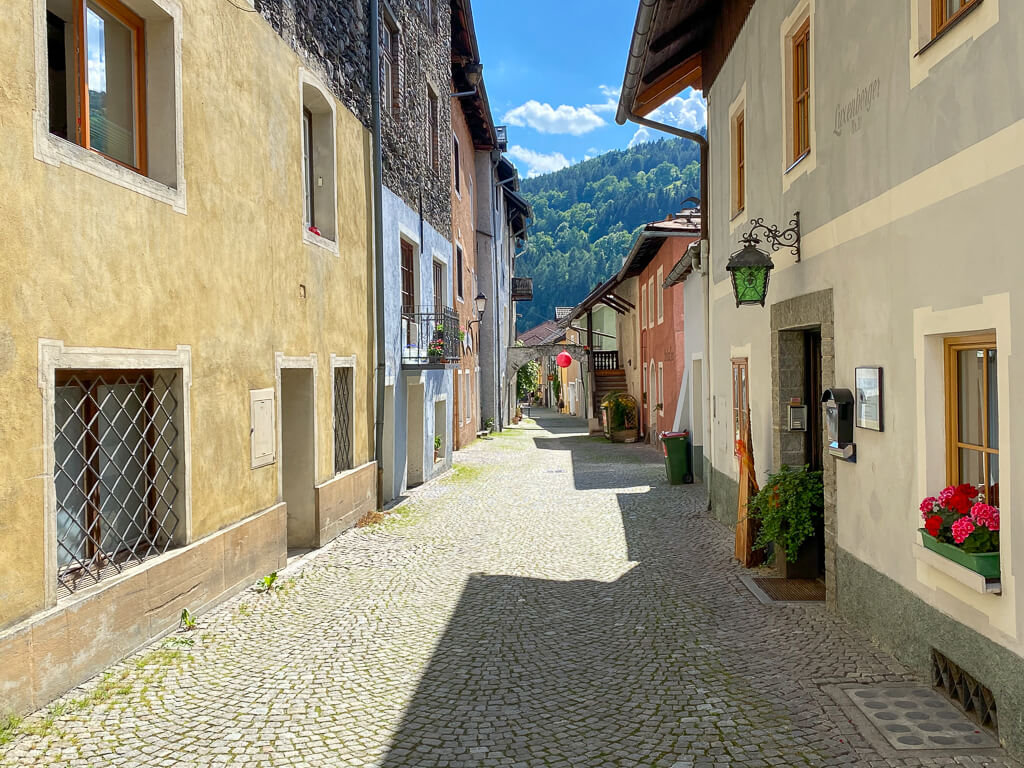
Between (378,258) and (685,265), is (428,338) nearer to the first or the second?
(378,258)

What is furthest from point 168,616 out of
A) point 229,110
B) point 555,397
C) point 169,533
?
point 555,397

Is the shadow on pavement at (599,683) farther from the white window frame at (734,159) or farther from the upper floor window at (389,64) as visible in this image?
the upper floor window at (389,64)

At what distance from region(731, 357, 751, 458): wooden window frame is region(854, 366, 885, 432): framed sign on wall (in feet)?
9.30

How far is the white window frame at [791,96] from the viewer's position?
6555 mm

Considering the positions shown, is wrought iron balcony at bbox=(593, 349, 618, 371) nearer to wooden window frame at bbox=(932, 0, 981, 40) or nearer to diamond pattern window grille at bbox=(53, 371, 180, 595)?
diamond pattern window grille at bbox=(53, 371, 180, 595)

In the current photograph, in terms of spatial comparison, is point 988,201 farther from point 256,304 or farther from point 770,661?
point 256,304

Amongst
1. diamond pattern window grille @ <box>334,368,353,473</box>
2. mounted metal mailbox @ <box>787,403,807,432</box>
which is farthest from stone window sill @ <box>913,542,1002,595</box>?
diamond pattern window grille @ <box>334,368,353,473</box>

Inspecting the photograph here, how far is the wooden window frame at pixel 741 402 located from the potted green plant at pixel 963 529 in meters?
4.05

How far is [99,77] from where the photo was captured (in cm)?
567

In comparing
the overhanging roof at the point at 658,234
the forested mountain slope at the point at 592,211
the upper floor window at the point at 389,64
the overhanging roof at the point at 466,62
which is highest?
the forested mountain slope at the point at 592,211

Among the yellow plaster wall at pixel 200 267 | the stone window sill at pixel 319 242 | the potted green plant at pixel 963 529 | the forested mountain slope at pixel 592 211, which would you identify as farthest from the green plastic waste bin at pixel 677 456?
the forested mountain slope at pixel 592 211

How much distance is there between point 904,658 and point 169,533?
5.30 metres

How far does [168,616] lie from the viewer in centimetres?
593

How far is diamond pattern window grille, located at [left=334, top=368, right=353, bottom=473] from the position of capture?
410 inches
